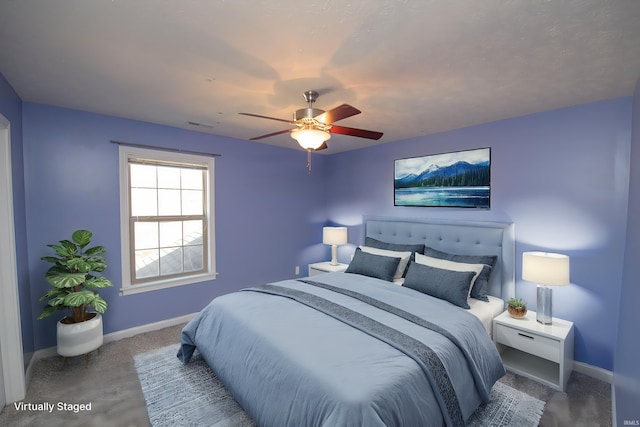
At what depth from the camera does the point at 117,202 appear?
3.17 meters

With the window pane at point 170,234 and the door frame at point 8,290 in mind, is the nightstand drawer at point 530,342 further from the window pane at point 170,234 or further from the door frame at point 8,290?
the door frame at point 8,290

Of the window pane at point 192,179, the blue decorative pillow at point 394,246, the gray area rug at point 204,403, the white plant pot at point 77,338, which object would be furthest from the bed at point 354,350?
the window pane at point 192,179

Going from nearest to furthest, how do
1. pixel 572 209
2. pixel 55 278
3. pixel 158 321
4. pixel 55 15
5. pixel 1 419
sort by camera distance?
pixel 55 15, pixel 1 419, pixel 55 278, pixel 572 209, pixel 158 321

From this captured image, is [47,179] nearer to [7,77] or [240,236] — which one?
[7,77]

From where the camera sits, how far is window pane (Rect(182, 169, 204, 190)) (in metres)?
3.75

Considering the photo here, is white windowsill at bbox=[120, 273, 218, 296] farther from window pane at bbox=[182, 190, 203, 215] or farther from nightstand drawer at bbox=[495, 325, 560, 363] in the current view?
nightstand drawer at bbox=[495, 325, 560, 363]

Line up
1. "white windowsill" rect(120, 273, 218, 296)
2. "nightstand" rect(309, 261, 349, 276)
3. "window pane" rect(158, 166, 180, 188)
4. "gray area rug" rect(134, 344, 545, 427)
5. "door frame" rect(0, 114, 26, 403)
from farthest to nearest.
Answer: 1. "nightstand" rect(309, 261, 349, 276)
2. "window pane" rect(158, 166, 180, 188)
3. "white windowsill" rect(120, 273, 218, 296)
4. "door frame" rect(0, 114, 26, 403)
5. "gray area rug" rect(134, 344, 545, 427)

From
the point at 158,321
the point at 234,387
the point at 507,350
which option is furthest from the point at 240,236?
the point at 507,350

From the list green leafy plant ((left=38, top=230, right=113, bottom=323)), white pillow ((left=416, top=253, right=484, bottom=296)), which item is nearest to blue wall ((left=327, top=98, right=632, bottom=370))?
white pillow ((left=416, top=253, right=484, bottom=296))

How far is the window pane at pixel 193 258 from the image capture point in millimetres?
3797

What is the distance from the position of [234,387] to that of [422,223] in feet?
9.22

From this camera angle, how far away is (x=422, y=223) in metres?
3.75

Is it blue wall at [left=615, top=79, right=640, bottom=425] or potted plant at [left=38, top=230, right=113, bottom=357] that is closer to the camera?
blue wall at [left=615, top=79, right=640, bottom=425]

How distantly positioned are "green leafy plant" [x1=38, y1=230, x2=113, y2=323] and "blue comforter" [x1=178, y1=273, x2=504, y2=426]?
0.92 m
